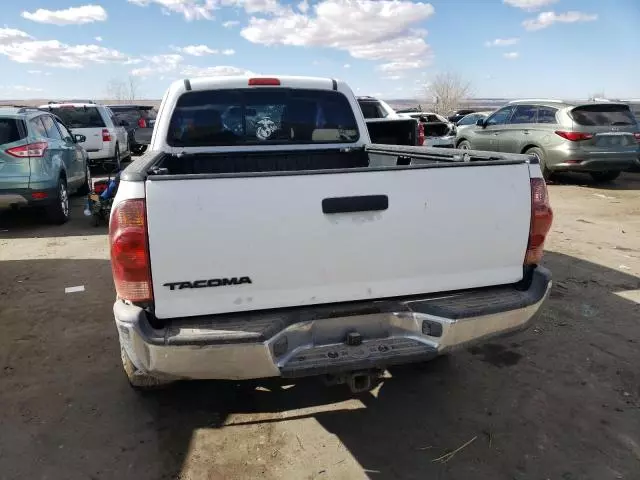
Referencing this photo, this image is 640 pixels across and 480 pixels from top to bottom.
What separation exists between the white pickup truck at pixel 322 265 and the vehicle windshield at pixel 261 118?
1.32 m

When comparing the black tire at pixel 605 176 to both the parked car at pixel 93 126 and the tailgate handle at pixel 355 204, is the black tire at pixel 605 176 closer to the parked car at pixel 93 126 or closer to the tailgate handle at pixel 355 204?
the tailgate handle at pixel 355 204

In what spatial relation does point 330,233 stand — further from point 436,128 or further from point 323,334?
point 436,128

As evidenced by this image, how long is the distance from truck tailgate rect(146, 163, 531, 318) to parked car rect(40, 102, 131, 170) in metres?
12.1

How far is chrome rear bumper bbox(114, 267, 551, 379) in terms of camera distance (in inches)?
91.5

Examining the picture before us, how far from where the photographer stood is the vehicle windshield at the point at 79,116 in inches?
519

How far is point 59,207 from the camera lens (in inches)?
321

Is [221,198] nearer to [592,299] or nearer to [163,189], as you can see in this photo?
[163,189]

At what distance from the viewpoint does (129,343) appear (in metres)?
2.38

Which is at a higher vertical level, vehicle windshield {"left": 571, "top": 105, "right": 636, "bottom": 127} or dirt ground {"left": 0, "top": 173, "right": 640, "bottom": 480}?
vehicle windshield {"left": 571, "top": 105, "right": 636, "bottom": 127}

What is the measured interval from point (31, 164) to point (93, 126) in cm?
608

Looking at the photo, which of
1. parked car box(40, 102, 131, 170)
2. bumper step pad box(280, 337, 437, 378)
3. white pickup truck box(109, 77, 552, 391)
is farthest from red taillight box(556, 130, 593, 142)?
parked car box(40, 102, 131, 170)

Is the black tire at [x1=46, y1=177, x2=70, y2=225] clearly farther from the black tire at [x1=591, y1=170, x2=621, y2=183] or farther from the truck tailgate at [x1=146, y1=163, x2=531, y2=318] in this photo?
the black tire at [x1=591, y1=170, x2=621, y2=183]

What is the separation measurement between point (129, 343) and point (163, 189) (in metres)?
0.74

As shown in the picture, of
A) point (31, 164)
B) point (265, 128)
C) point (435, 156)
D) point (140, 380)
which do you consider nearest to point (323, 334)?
point (140, 380)
